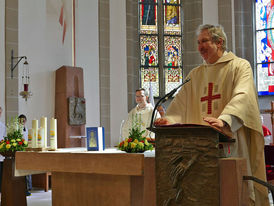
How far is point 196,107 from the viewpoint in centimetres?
411

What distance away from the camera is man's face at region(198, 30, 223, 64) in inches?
150

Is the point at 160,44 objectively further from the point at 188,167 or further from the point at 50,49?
the point at 188,167

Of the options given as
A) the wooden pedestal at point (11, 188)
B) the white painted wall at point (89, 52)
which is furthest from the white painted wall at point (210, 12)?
the wooden pedestal at point (11, 188)

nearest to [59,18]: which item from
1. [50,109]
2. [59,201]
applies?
[50,109]

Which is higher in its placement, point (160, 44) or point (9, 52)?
point (160, 44)

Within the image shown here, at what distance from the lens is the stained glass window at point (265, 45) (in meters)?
12.6

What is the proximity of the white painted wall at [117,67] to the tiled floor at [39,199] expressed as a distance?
312cm

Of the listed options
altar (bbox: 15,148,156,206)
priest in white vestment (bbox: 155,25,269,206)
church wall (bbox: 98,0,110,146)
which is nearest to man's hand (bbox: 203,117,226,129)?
priest in white vestment (bbox: 155,25,269,206)

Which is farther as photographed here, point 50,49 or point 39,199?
point 50,49

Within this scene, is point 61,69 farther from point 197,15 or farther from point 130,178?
point 130,178

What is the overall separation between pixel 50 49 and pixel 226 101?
24.2 feet

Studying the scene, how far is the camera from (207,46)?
12.6ft

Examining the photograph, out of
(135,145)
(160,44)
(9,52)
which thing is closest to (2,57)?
(9,52)

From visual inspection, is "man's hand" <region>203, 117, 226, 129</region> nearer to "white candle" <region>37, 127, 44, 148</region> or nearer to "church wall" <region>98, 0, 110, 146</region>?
"white candle" <region>37, 127, 44, 148</region>
